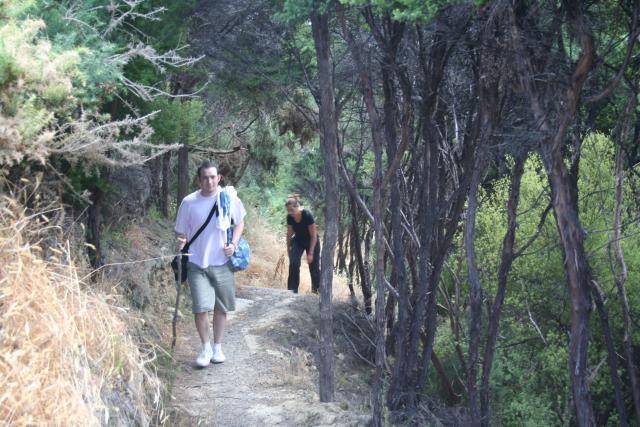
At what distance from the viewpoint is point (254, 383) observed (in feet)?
25.2

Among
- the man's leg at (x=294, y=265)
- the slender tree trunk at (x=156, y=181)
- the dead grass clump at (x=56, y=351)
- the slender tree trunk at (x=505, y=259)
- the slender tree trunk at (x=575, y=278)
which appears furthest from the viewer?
the slender tree trunk at (x=156, y=181)

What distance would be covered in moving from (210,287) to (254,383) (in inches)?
41.2

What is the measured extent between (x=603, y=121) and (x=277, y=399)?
20.8 ft

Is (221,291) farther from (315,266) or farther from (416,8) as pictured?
(315,266)

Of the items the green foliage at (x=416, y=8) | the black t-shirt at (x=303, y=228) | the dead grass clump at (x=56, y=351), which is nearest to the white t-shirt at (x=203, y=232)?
the dead grass clump at (x=56, y=351)

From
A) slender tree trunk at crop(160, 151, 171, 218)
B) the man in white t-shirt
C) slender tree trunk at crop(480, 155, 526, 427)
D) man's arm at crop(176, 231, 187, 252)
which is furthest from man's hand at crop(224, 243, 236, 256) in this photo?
slender tree trunk at crop(160, 151, 171, 218)

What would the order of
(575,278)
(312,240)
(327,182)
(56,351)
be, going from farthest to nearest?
(312,240) → (327,182) → (575,278) → (56,351)

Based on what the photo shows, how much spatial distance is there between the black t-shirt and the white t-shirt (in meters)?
5.15

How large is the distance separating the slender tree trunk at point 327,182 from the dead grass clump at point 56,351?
2.00 meters

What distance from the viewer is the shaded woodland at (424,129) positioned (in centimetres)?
590

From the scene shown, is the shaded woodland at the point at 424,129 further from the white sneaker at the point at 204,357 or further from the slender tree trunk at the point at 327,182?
the white sneaker at the point at 204,357

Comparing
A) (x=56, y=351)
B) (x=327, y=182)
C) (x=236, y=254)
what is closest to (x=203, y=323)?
(x=236, y=254)

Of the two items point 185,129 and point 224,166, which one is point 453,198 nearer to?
point 185,129

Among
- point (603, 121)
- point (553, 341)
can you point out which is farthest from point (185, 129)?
point (553, 341)
